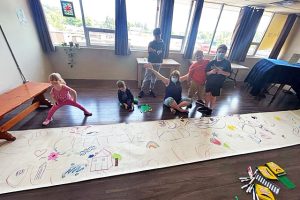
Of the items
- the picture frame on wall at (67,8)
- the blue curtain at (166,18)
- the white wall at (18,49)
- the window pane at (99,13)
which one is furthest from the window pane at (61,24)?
the blue curtain at (166,18)

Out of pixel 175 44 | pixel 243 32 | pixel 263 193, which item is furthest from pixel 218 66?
pixel 243 32

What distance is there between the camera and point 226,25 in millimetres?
4070

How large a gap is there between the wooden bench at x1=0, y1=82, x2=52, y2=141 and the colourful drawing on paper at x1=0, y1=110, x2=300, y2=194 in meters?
0.14

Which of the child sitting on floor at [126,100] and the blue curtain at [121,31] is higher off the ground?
the blue curtain at [121,31]

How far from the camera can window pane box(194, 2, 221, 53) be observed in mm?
3721

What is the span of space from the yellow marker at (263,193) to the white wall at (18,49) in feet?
11.2

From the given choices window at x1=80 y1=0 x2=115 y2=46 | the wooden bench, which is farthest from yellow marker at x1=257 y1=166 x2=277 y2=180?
window at x1=80 y1=0 x2=115 y2=46

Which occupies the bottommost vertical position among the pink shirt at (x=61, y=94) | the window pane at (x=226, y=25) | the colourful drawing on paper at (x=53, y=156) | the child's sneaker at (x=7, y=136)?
the colourful drawing on paper at (x=53, y=156)

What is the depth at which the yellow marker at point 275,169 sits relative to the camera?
1597 millimetres

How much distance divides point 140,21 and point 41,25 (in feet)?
6.72

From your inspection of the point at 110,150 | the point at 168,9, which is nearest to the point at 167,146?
the point at 110,150

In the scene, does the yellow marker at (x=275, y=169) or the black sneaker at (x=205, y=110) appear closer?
the yellow marker at (x=275, y=169)

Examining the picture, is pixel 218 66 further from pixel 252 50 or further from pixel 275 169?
pixel 252 50

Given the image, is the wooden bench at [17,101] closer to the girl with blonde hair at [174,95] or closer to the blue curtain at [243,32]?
the girl with blonde hair at [174,95]
